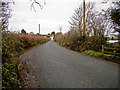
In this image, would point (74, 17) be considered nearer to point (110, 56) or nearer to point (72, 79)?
point (110, 56)

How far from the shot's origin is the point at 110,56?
5.89 meters

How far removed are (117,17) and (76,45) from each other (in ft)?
17.5

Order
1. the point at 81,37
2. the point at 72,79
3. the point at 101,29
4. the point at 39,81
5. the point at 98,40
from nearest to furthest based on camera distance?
the point at 39,81 < the point at 72,79 < the point at 98,40 < the point at 101,29 < the point at 81,37

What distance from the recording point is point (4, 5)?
9.66ft

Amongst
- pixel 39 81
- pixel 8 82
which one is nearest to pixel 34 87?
pixel 39 81

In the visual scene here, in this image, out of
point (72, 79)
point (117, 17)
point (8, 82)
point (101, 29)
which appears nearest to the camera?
point (8, 82)

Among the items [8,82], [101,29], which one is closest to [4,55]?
[8,82]

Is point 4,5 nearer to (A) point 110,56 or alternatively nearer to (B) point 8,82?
(B) point 8,82

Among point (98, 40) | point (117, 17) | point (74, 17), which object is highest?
point (74, 17)

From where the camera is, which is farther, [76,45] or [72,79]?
[76,45]

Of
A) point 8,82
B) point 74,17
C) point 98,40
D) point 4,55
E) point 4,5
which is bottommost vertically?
point 8,82

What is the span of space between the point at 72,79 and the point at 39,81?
1283mm

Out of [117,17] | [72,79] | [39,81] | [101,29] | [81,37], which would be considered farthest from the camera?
[81,37]

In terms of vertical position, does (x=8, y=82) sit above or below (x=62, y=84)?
above
